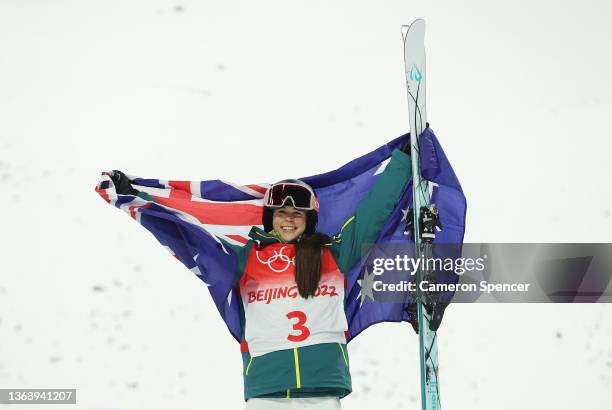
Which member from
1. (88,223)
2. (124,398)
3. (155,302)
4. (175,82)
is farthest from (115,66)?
(124,398)

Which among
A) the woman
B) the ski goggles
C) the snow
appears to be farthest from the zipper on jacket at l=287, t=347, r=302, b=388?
the snow

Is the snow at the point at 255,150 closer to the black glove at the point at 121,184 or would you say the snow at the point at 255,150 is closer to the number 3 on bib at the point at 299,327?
the black glove at the point at 121,184

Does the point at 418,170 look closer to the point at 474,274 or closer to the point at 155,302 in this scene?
the point at 474,274

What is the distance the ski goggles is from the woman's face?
1.3 inches

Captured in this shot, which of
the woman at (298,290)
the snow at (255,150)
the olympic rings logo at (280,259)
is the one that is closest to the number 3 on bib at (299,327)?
the woman at (298,290)

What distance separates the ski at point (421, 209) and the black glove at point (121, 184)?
1077 millimetres

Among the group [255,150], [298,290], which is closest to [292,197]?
[298,290]

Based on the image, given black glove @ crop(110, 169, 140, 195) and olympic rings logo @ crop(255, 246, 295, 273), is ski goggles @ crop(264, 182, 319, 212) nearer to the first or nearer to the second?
olympic rings logo @ crop(255, 246, 295, 273)

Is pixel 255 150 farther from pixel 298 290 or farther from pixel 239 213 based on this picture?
pixel 298 290

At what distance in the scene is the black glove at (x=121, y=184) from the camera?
3.28 metres

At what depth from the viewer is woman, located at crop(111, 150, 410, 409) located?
2953 mm

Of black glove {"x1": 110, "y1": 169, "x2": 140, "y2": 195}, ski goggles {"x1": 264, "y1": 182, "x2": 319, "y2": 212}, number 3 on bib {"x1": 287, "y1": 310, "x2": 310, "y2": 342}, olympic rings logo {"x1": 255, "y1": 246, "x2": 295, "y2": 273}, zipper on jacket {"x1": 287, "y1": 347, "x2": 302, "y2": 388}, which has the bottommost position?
zipper on jacket {"x1": 287, "y1": 347, "x2": 302, "y2": 388}

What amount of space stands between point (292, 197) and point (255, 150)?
0.90 meters

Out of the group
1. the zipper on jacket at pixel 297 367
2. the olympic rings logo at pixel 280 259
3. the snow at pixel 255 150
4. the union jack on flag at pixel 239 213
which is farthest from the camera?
the snow at pixel 255 150
